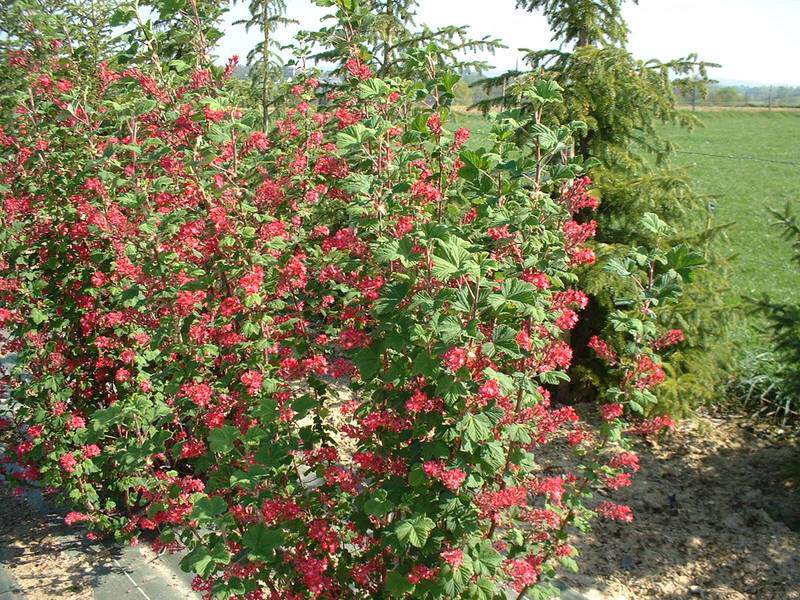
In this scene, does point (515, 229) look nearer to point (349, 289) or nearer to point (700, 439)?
point (349, 289)

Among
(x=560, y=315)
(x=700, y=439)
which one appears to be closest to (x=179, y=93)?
(x=560, y=315)

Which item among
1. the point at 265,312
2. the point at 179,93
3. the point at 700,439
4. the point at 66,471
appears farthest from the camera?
the point at 700,439

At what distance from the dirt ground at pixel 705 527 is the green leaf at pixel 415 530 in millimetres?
1988

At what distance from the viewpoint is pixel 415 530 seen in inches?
90.4

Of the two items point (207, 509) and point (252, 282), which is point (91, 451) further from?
point (252, 282)

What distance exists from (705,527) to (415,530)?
9.63ft

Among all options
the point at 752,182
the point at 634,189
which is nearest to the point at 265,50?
the point at 634,189

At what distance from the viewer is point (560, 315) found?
8.11 feet

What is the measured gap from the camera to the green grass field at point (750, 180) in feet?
34.5

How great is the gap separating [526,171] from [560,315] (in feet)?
1.78

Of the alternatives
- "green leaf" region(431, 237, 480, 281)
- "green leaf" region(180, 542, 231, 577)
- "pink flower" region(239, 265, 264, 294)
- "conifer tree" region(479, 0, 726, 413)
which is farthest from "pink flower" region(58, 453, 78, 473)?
"conifer tree" region(479, 0, 726, 413)

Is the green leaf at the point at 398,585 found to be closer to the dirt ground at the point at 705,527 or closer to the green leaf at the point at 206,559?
the green leaf at the point at 206,559

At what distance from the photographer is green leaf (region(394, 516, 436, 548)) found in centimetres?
226

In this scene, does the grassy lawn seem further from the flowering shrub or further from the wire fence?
the flowering shrub
